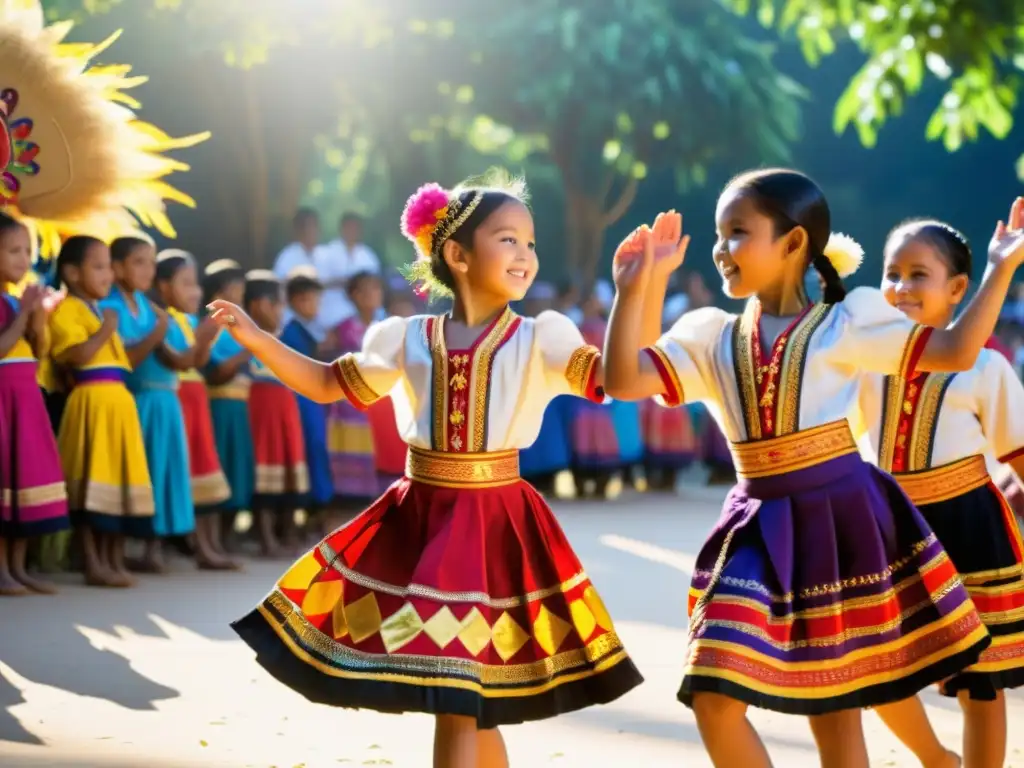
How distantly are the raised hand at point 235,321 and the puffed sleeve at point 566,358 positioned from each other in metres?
0.72

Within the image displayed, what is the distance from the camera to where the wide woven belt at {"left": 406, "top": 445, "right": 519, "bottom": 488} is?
3.85 meters

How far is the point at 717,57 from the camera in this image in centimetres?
1900

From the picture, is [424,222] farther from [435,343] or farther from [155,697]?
[155,697]

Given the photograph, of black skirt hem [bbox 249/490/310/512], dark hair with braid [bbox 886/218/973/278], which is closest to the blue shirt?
black skirt hem [bbox 249/490/310/512]

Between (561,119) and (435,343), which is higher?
(561,119)

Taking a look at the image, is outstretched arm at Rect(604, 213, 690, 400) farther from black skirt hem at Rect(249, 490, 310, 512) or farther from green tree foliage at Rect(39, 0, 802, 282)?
green tree foliage at Rect(39, 0, 802, 282)

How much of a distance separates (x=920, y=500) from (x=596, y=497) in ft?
27.9

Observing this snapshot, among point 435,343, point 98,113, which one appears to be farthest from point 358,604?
point 98,113

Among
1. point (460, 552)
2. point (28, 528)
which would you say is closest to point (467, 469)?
point (460, 552)

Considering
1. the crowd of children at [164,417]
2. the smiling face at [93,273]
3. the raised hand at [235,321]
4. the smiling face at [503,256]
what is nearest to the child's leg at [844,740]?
the smiling face at [503,256]

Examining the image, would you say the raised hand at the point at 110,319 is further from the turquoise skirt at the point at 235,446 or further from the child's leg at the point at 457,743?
the child's leg at the point at 457,743

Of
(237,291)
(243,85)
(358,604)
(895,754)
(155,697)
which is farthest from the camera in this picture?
(243,85)

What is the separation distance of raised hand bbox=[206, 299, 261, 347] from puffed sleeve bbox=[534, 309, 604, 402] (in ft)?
2.38

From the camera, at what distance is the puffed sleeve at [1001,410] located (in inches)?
169
